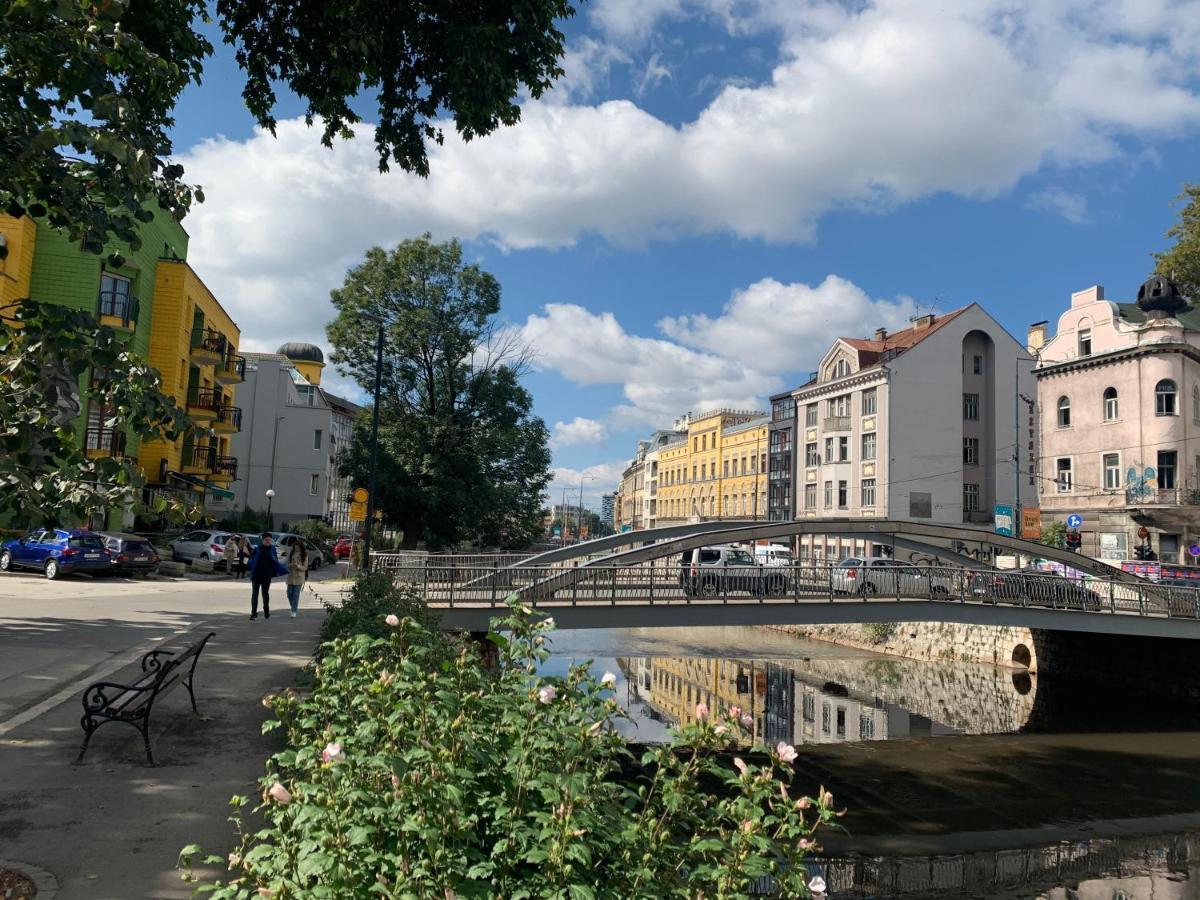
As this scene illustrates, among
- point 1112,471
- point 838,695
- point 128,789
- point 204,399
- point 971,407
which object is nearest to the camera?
point 128,789

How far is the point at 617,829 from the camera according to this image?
3195 mm

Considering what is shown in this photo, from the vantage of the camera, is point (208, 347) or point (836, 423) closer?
point (208, 347)

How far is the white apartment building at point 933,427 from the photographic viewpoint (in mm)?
50938

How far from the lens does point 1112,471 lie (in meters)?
41.4

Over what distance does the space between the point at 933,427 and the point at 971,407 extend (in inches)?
151

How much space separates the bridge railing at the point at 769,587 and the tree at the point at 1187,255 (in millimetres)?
30145

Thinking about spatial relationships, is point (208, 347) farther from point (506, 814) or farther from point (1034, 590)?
point (506, 814)

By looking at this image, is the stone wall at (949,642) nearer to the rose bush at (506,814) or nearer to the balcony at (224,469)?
the rose bush at (506,814)

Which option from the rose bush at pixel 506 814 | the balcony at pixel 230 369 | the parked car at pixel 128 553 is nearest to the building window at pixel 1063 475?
the parked car at pixel 128 553

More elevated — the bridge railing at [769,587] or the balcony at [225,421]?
the balcony at [225,421]

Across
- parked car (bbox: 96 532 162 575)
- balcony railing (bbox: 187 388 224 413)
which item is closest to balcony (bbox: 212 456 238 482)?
balcony railing (bbox: 187 388 224 413)

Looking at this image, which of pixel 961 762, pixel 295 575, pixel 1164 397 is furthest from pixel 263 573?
pixel 1164 397

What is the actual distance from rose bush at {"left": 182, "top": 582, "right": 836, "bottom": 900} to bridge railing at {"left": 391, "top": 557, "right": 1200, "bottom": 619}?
12.8 m

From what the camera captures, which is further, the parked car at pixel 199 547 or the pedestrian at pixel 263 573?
the parked car at pixel 199 547
